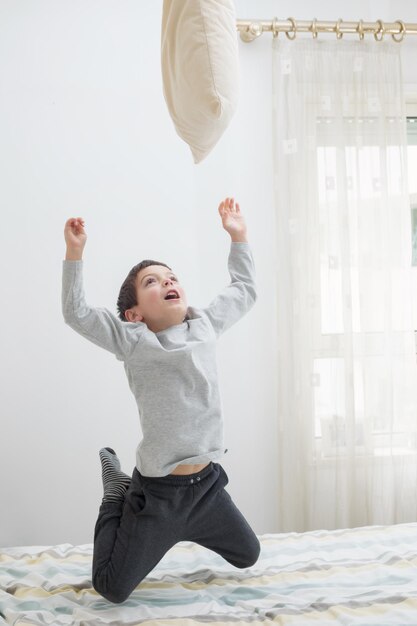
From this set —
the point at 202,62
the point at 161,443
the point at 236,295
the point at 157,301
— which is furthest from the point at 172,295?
the point at 202,62

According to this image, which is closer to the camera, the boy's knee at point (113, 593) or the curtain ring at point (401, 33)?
the boy's knee at point (113, 593)

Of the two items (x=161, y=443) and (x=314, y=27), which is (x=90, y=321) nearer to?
(x=161, y=443)

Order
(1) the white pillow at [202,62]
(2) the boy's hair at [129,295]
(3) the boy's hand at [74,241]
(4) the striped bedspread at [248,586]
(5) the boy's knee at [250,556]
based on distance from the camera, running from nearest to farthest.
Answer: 1. (1) the white pillow at [202,62]
2. (4) the striped bedspread at [248,586]
3. (3) the boy's hand at [74,241]
4. (5) the boy's knee at [250,556]
5. (2) the boy's hair at [129,295]

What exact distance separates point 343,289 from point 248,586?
1.28 m

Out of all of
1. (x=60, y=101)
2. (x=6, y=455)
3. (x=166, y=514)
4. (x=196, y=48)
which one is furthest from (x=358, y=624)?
(x=60, y=101)

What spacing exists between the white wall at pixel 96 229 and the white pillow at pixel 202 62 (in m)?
1.20

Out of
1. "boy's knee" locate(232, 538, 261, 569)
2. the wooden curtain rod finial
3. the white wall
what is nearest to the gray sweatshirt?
"boy's knee" locate(232, 538, 261, 569)

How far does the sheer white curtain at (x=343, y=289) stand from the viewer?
263 cm

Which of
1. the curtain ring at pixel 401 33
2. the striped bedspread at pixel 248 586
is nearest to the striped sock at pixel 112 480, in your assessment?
the striped bedspread at pixel 248 586

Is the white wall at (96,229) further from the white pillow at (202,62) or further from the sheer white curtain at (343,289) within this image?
the white pillow at (202,62)

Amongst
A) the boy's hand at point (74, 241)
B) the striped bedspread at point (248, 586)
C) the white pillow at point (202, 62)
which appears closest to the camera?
the white pillow at point (202, 62)

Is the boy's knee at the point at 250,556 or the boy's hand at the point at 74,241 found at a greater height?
the boy's hand at the point at 74,241

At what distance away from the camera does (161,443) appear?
1.73 meters

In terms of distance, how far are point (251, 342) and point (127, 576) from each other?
4.11ft
